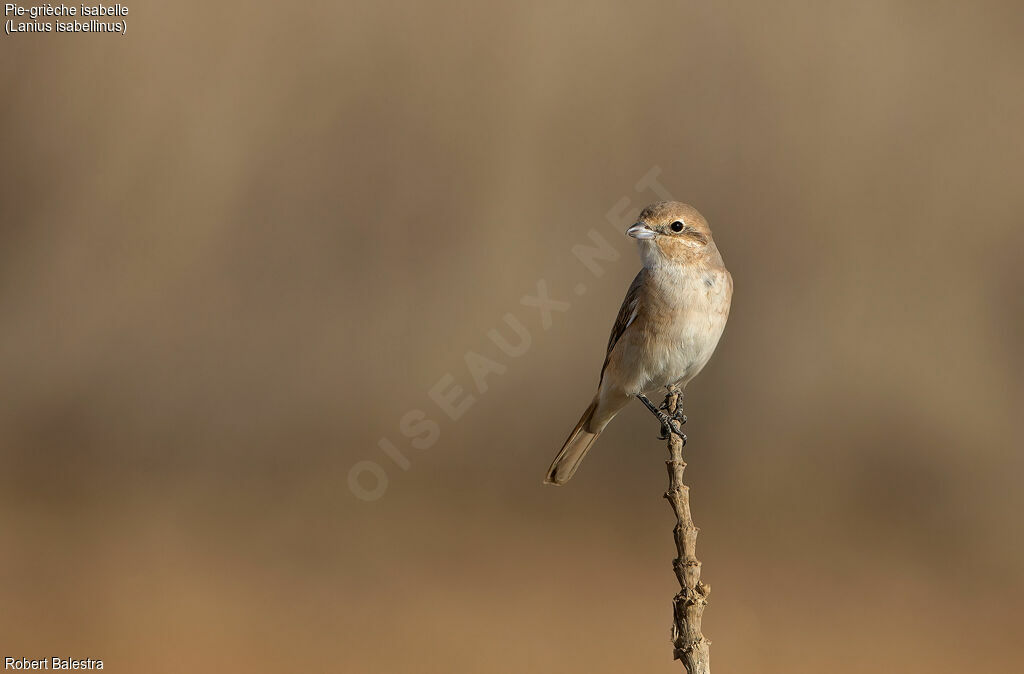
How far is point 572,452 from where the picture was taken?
512cm

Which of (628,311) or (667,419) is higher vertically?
(628,311)

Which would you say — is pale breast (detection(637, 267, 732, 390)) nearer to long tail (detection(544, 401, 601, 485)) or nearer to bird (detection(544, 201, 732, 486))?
bird (detection(544, 201, 732, 486))

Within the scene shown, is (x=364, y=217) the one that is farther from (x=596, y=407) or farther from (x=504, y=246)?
(x=596, y=407)

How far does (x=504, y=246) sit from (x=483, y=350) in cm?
173

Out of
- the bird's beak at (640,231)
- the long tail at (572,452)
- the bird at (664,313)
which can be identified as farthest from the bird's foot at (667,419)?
the bird's beak at (640,231)

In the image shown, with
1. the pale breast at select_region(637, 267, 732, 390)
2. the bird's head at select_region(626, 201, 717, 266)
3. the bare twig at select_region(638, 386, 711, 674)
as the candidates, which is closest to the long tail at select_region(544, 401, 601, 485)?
the pale breast at select_region(637, 267, 732, 390)

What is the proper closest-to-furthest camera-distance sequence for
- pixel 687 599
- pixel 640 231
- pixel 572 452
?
pixel 687 599
pixel 640 231
pixel 572 452

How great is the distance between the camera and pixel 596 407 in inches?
204

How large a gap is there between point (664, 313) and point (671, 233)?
41 centimetres

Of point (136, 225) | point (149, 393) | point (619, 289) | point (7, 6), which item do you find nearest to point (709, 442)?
point (619, 289)

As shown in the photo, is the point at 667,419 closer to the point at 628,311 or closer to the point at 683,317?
the point at 683,317

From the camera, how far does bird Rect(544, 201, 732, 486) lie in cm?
483

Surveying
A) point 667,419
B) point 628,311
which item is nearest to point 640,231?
point 628,311

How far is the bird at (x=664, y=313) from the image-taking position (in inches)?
190
